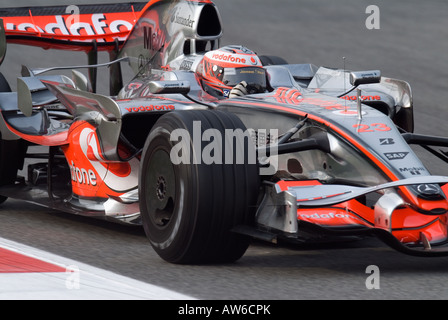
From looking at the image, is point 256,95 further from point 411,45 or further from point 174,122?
point 411,45

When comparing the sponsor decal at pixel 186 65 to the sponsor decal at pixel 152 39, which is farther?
the sponsor decal at pixel 152 39

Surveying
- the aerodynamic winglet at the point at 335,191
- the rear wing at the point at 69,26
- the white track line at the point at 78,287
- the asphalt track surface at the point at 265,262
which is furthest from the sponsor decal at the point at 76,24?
the aerodynamic winglet at the point at 335,191

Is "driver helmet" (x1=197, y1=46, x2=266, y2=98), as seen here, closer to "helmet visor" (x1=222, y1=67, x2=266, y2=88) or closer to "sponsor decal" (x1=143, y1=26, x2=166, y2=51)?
"helmet visor" (x1=222, y1=67, x2=266, y2=88)

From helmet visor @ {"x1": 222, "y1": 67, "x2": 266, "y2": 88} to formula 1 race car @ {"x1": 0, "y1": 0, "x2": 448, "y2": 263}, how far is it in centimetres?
2

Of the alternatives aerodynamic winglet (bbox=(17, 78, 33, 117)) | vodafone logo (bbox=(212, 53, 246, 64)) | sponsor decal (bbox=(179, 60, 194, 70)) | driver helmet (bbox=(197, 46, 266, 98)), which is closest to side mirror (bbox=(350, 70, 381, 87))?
driver helmet (bbox=(197, 46, 266, 98))

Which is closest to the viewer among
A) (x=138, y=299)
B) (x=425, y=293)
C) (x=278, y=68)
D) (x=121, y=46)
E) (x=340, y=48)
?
(x=138, y=299)

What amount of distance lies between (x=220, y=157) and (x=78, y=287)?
3.53 ft

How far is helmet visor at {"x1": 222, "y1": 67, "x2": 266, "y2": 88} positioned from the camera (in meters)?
6.98

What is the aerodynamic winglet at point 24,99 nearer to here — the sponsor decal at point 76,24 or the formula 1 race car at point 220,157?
the formula 1 race car at point 220,157

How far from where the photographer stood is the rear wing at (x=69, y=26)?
8.84 meters

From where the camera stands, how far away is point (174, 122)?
220 inches

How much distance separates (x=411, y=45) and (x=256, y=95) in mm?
12003

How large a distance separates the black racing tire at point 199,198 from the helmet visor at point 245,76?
1385 millimetres

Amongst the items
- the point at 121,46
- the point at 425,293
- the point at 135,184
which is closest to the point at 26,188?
the point at 135,184
